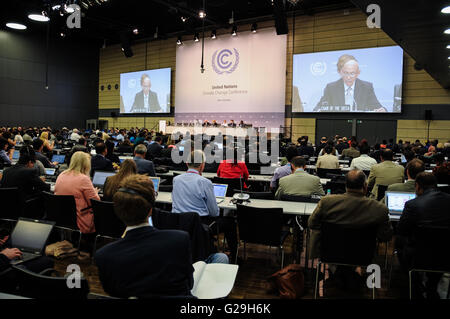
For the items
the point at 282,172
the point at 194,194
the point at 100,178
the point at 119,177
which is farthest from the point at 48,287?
the point at 282,172

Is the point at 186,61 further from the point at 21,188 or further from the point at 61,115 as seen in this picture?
the point at 21,188

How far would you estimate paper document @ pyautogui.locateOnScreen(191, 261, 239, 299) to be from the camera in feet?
6.38

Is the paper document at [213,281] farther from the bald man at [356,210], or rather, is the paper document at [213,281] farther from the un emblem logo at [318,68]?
the un emblem logo at [318,68]

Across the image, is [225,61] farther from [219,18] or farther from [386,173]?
[386,173]

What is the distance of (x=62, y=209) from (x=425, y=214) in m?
3.80

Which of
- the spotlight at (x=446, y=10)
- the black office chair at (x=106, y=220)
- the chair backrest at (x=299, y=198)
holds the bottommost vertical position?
the black office chair at (x=106, y=220)

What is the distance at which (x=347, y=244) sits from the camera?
9.92ft

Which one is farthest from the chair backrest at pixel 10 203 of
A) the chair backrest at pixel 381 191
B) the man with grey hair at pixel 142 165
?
the chair backrest at pixel 381 191

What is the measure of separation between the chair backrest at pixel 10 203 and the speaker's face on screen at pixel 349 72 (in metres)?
12.5

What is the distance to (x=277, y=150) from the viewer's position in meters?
12.0

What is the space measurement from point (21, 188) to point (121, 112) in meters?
17.9

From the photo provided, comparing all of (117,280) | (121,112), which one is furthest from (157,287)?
(121,112)

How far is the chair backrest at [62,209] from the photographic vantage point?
3879 millimetres
